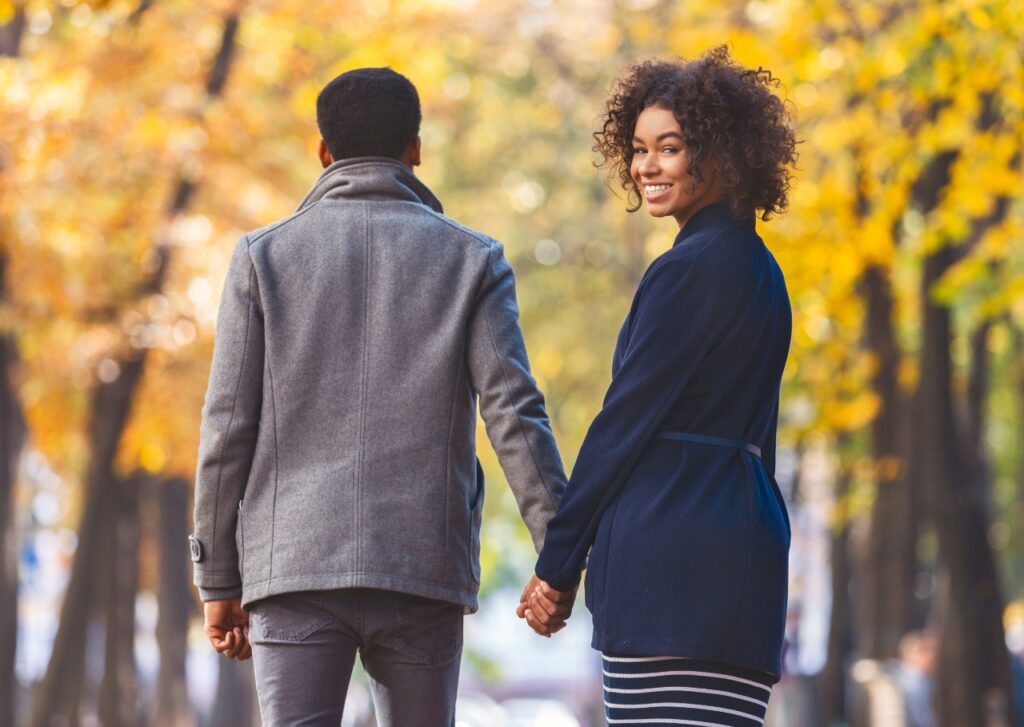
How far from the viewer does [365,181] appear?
479 centimetres

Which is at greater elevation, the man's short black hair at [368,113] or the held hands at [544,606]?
the man's short black hair at [368,113]

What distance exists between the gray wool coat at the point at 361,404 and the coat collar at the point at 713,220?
1.62ft

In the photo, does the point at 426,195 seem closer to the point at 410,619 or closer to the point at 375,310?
the point at 375,310

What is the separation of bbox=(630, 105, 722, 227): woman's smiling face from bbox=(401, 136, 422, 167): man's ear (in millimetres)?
604

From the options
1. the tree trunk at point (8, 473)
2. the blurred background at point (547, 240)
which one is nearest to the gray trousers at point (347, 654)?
the blurred background at point (547, 240)

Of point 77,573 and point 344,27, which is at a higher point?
point 344,27

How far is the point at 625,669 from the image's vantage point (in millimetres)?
4328

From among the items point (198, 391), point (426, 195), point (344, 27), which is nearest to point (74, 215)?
point (344, 27)

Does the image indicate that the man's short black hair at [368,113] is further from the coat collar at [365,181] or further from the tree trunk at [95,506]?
the tree trunk at [95,506]

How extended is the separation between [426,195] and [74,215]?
11.8m

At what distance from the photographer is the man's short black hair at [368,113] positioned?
4785 mm

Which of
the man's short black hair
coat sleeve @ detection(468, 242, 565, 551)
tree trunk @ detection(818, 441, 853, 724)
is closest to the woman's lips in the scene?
coat sleeve @ detection(468, 242, 565, 551)

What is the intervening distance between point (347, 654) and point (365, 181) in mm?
1181

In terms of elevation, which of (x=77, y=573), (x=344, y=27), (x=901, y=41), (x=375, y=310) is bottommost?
(x=375, y=310)
